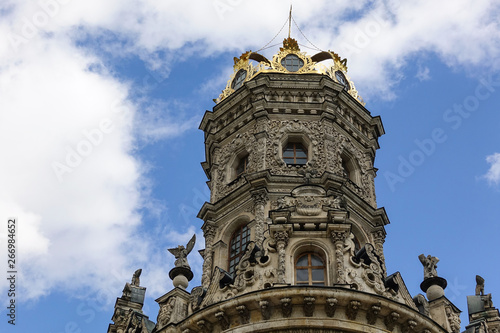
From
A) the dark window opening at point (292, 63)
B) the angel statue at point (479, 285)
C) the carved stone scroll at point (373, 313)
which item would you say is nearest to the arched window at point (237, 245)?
the carved stone scroll at point (373, 313)

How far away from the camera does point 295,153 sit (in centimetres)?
3128

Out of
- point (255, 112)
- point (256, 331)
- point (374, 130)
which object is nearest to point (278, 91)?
point (255, 112)

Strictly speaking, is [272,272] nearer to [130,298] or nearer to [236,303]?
[236,303]

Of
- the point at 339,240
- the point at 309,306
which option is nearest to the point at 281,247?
the point at 339,240

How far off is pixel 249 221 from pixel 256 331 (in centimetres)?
812

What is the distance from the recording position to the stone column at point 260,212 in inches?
→ 1085

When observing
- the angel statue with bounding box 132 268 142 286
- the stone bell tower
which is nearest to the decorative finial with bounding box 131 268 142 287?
the angel statue with bounding box 132 268 142 286

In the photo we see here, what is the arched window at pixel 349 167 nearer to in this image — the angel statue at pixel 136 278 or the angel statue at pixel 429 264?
the angel statue at pixel 429 264

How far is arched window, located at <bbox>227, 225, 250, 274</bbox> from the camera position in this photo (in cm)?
2873

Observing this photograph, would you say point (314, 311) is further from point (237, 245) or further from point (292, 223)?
point (237, 245)

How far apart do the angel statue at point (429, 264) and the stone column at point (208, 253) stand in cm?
Answer: 803

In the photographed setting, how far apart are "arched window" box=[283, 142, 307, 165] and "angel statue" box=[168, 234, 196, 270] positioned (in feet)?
20.5

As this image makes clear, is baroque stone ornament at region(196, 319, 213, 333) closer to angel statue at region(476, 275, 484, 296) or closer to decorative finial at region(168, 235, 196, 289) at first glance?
decorative finial at region(168, 235, 196, 289)

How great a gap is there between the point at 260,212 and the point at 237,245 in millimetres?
1823
